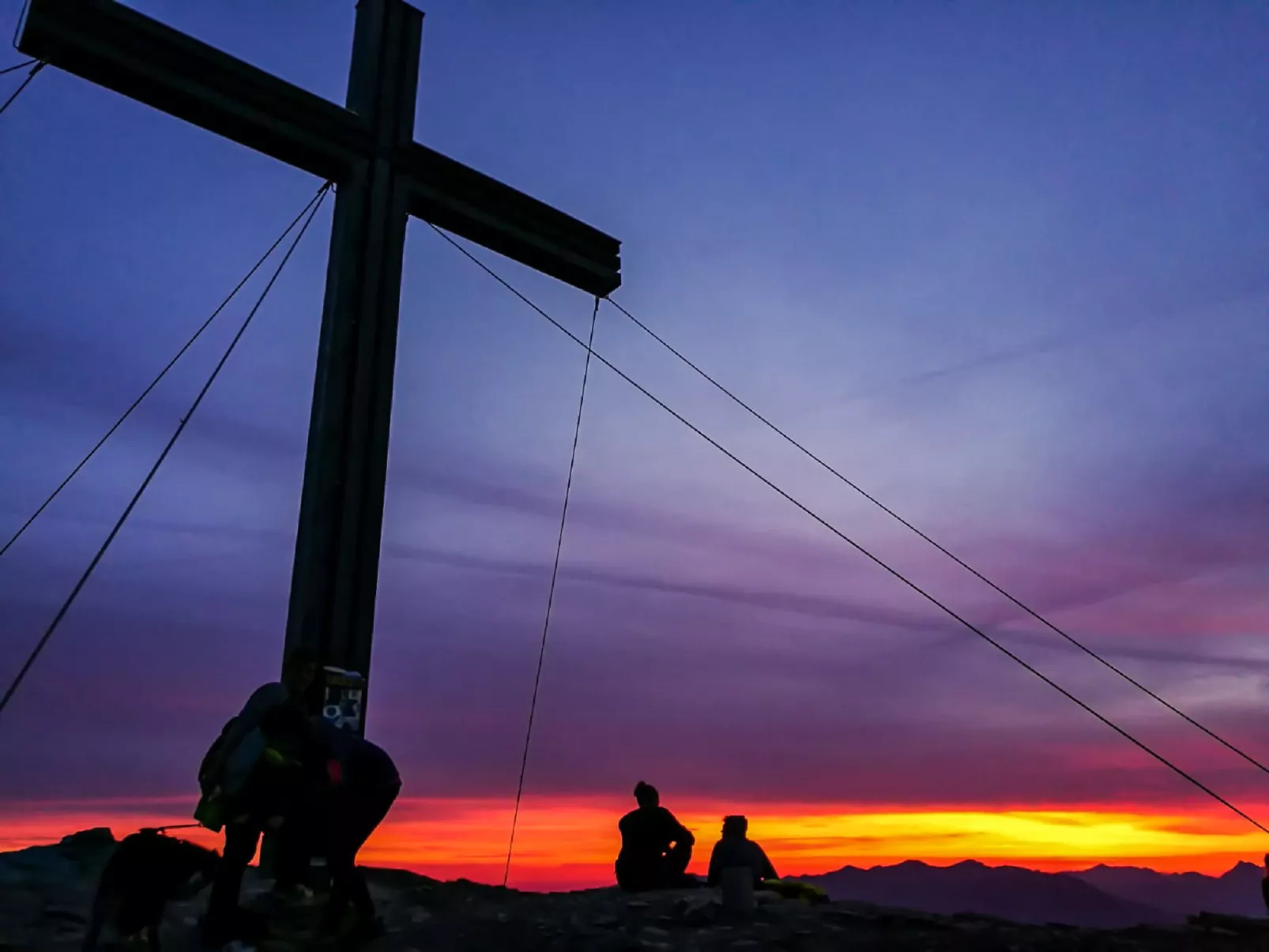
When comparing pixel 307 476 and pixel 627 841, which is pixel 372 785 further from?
pixel 627 841

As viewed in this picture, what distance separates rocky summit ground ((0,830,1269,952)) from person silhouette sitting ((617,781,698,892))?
1379 mm

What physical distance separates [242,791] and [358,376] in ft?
14.0

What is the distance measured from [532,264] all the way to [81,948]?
7.94 metres

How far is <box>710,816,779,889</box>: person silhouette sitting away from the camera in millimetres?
10625

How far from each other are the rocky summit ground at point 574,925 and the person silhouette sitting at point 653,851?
4.53ft

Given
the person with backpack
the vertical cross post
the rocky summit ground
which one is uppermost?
the vertical cross post

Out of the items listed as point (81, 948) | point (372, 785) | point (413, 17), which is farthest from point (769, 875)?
point (413, 17)

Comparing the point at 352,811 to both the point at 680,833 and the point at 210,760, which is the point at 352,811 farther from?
the point at 680,833

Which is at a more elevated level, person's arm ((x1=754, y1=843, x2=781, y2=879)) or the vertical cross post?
the vertical cross post

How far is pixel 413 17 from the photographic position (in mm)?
10945

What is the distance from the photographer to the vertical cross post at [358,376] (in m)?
8.93

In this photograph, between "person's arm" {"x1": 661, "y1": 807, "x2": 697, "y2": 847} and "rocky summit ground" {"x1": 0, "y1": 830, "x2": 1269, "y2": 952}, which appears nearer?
"rocky summit ground" {"x1": 0, "y1": 830, "x2": 1269, "y2": 952}

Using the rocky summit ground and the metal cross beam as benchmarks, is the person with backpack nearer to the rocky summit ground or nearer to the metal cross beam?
the rocky summit ground

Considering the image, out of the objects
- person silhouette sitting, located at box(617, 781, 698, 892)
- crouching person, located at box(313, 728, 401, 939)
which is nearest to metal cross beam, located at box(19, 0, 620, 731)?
crouching person, located at box(313, 728, 401, 939)
